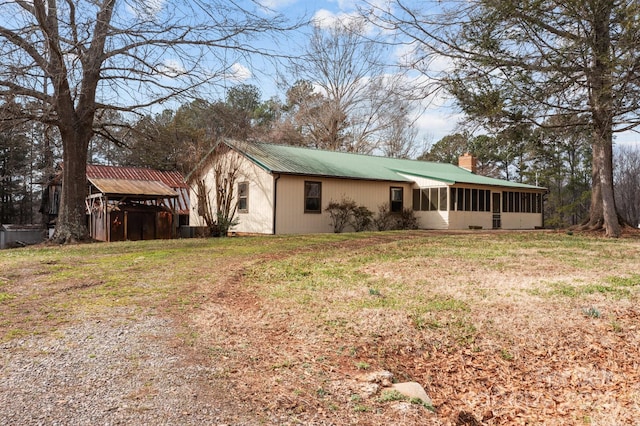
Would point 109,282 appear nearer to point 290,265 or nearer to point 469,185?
point 290,265

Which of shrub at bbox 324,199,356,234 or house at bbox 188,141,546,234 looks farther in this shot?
shrub at bbox 324,199,356,234

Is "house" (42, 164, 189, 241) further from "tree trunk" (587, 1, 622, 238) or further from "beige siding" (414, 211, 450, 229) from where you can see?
"tree trunk" (587, 1, 622, 238)

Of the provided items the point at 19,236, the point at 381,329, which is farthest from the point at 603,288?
the point at 19,236

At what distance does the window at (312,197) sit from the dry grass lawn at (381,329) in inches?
404

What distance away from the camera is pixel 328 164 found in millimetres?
20203

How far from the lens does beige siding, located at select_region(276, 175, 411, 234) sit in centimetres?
1756

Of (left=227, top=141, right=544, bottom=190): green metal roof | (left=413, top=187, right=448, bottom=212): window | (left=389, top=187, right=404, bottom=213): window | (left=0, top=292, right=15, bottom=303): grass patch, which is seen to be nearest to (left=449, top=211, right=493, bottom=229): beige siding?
(left=413, top=187, right=448, bottom=212): window

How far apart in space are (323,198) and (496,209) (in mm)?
9741

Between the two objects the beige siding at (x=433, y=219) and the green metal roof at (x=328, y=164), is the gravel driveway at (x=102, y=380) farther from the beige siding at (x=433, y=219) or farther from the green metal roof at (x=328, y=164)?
the beige siding at (x=433, y=219)

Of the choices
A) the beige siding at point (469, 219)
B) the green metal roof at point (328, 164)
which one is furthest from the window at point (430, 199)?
the green metal roof at point (328, 164)

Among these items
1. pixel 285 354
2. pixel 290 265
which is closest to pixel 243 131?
pixel 290 265

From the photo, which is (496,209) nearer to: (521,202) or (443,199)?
(521,202)

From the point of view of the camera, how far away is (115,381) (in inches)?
125

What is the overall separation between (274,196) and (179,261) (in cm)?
906
